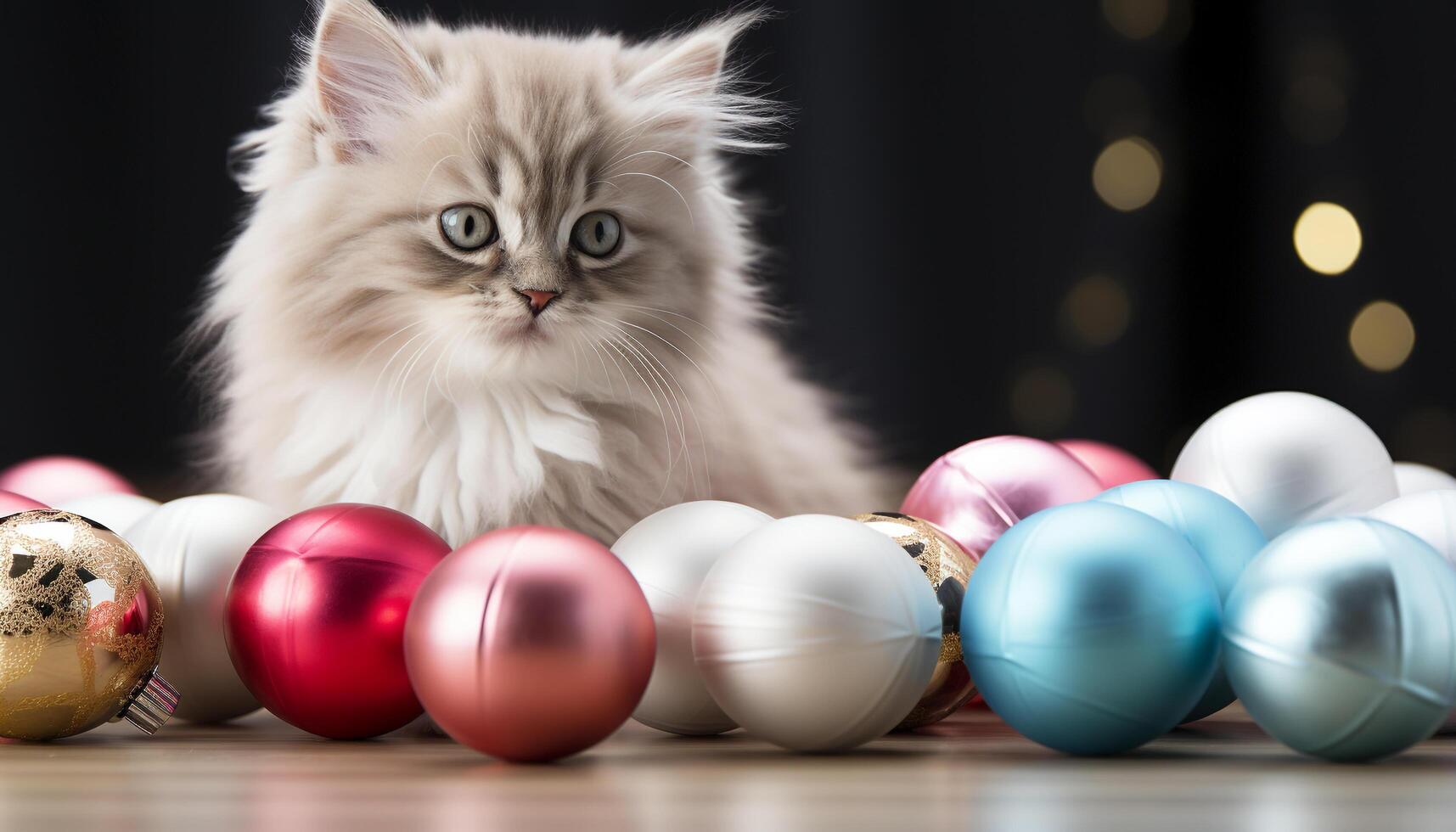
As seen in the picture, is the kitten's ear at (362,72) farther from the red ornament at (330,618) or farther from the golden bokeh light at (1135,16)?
the golden bokeh light at (1135,16)

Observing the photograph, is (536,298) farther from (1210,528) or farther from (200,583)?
(1210,528)

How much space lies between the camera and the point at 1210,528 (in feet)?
3.63

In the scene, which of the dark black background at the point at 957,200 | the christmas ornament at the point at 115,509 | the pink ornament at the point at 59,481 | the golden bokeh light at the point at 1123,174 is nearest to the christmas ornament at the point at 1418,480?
the dark black background at the point at 957,200

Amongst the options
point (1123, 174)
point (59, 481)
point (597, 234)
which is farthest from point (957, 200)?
point (59, 481)

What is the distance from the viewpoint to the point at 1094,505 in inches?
38.6

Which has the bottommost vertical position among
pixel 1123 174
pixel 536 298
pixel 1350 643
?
pixel 1350 643

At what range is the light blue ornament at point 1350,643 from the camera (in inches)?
34.3

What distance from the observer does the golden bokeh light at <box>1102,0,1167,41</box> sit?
→ 2.52 m

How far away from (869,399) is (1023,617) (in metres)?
1.64

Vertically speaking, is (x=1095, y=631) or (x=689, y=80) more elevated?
(x=689, y=80)

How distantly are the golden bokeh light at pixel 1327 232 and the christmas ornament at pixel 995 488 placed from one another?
→ 4.61ft

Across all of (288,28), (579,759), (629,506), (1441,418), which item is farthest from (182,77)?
(1441,418)

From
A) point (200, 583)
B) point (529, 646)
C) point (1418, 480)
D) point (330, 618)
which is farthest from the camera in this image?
Result: point (1418, 480)

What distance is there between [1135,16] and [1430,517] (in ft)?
5.56
